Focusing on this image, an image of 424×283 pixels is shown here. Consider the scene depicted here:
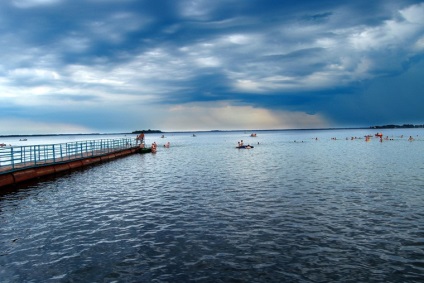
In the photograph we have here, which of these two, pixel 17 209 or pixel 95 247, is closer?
pixel 95 247

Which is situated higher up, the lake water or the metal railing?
the metal railing

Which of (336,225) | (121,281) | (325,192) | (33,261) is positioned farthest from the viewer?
(325,192)

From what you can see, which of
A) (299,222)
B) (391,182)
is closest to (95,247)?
(299,222)

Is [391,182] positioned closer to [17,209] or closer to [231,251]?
[231,251]

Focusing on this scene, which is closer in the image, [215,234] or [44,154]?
[215,234]

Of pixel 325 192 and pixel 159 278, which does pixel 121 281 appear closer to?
pixel 159 278

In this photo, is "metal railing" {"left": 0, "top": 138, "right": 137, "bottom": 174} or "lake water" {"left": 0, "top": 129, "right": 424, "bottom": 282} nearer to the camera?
"lake water" {"left": 0, "top": 129, "right": 424, "bottom": 282}

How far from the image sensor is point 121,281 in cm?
1008

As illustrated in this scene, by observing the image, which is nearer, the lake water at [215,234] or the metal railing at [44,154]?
the lake water at [215,234]

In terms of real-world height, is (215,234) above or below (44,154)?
below

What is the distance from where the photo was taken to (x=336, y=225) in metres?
15.7

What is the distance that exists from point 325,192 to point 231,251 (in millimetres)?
14123

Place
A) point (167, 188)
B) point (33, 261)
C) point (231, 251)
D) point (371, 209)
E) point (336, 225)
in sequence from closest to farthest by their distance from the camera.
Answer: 1. point (33, 261)
2. point (231, 251)
3. point (336, 225)
4. point (371, 209)
5. point (167, 188)

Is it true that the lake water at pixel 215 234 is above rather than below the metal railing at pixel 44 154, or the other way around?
below
